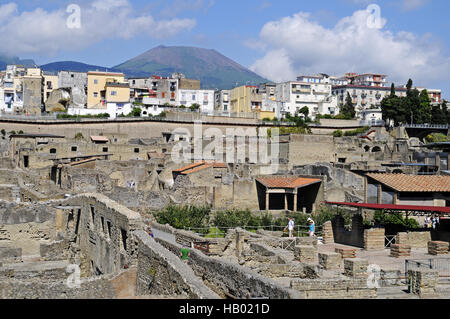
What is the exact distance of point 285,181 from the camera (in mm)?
39969

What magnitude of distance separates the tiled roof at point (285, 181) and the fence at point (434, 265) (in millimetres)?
23784

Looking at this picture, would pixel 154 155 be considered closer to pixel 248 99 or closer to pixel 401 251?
pixel 248 99

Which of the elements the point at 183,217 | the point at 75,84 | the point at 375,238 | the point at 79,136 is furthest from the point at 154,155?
the point at 75,84

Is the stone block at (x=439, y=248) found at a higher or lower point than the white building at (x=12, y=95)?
lower

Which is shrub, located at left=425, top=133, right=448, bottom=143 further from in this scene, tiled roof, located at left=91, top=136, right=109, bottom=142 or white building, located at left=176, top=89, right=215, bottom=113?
tiled roof, located at left=91, top=136, right=109, bottom=142

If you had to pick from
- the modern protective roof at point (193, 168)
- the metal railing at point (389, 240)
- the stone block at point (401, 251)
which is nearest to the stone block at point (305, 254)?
the stone block at point (401, 251)

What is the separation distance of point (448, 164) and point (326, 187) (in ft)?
44.3

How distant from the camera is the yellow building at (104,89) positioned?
78.1 m

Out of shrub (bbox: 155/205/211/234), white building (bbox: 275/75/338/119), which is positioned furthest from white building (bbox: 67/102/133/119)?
shrub (bbox: 155/205/211/234)

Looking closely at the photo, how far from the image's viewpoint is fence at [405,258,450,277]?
45.0 ft

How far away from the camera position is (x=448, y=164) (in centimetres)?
4616

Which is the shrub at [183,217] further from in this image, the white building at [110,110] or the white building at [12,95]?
the white building at [12,95]

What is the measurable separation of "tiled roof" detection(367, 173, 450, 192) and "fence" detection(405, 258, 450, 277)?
320 inches

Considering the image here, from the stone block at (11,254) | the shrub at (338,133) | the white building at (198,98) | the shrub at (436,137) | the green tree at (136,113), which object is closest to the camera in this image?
the stone block at (11,254)
